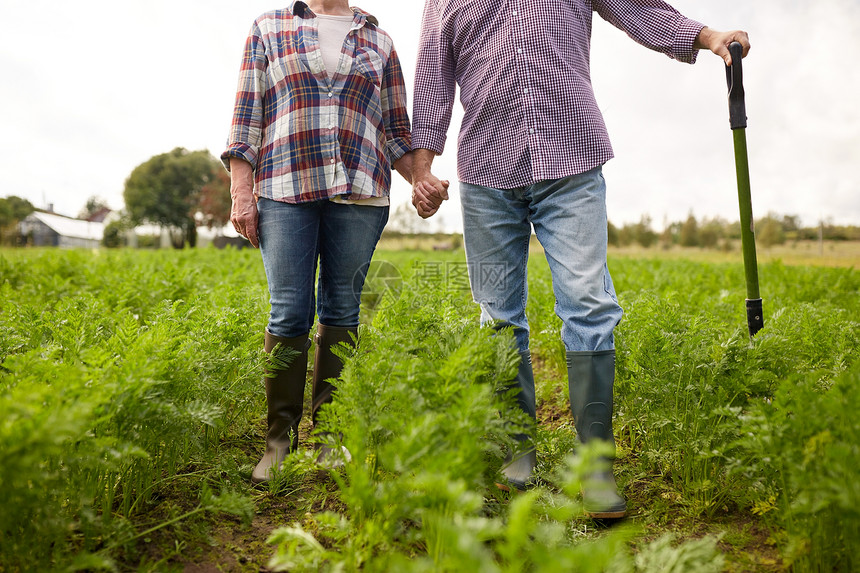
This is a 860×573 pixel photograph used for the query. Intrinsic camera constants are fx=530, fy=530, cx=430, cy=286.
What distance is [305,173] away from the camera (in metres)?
2.46

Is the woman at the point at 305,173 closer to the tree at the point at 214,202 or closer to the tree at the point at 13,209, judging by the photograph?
the tree at the point at 214,202

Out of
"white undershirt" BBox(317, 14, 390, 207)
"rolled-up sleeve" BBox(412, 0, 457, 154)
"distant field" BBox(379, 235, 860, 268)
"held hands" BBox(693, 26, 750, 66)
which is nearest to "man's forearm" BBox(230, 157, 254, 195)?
"white undershirt" BBox(317, 14, 390, 207)

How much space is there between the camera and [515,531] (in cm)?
99

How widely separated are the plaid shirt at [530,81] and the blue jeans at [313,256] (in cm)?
55

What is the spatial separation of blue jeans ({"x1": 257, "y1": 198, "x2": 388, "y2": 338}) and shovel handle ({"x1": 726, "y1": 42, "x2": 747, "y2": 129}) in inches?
68.4

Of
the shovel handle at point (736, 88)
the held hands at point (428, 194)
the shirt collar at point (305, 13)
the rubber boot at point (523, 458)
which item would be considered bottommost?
the rubber boot at point (523, 458)

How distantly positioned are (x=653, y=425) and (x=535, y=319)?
3046mm

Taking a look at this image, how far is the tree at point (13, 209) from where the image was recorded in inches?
2068

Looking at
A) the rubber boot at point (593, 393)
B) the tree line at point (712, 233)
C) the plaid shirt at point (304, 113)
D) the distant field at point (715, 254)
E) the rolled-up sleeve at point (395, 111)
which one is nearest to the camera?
the rubber boot at point (593, 393)

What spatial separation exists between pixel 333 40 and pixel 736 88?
1929 millimetres

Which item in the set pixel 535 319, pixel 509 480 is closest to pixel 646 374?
pixel 509 480

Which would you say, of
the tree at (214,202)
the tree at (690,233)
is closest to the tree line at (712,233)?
the tree at (690,233)

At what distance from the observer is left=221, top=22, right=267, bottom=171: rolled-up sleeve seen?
8.24ft

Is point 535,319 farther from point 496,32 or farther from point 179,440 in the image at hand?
point 179,440
